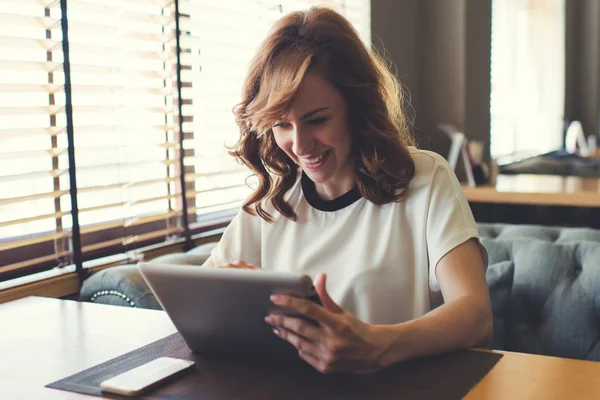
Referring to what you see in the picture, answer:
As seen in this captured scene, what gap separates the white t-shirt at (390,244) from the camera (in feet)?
4.98

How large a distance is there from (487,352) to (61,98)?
1.37m

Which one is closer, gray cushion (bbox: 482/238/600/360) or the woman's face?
the woman's face

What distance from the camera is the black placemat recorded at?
43.8 inches

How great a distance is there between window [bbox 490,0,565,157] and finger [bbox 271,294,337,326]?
4671 mm

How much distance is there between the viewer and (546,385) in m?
1.14

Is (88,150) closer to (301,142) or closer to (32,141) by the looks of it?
(32,141)

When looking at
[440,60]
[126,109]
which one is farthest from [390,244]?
[440,60]

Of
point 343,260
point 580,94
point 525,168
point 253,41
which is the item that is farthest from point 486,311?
point 580,94

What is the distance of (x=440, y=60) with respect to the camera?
161 inches

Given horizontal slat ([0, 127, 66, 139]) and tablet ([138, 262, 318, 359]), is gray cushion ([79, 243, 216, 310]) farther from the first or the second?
tablet ([138, 262, 318, 359])

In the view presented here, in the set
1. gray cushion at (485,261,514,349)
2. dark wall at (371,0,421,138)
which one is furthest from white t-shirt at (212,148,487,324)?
dark wall at (371,0,421,138)

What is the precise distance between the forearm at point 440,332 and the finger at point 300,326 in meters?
0.12

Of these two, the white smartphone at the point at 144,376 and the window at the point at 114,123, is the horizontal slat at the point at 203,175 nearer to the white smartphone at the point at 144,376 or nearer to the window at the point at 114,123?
the window at the point at 114,123

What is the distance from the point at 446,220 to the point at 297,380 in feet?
1.66
